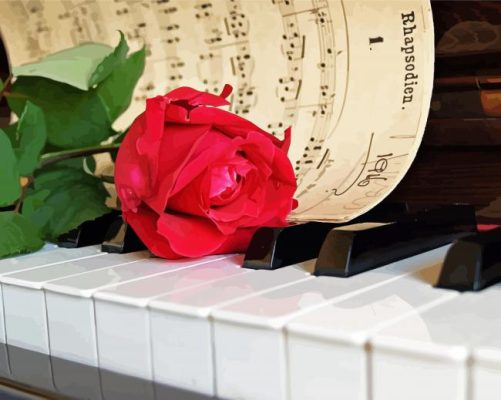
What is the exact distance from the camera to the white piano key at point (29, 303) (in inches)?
27.5

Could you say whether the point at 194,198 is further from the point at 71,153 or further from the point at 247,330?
the point at 71,153

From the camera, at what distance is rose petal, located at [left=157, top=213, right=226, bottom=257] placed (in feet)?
2.38

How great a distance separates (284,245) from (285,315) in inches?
6.9

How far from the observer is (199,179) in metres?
0.73

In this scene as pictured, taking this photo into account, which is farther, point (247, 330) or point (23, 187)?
point (23, 187)

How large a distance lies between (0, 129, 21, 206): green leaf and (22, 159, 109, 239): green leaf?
4 cm

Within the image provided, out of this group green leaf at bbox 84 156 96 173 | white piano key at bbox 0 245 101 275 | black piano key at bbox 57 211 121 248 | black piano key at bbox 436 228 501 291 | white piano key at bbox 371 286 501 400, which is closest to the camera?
white piano key at bbox 371 286 501 400

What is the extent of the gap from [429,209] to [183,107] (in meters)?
0.27

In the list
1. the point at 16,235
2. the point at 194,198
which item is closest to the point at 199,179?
the point at 194,198

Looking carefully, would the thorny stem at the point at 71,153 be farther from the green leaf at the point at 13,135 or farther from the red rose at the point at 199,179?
the red rose at the point at 199,179

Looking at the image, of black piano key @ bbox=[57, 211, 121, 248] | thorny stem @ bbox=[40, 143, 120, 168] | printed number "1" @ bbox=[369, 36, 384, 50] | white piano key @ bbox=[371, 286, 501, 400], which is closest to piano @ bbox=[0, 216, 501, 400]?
white piano key @ bbox=[371, 286, 501, 400]

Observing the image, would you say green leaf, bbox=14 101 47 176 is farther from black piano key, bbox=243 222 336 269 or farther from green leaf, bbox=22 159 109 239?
black piano key, bbox=243 222 336 269

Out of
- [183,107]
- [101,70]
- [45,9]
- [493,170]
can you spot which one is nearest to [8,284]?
[183,107]

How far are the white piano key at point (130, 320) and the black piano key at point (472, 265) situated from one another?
0.66 ft
